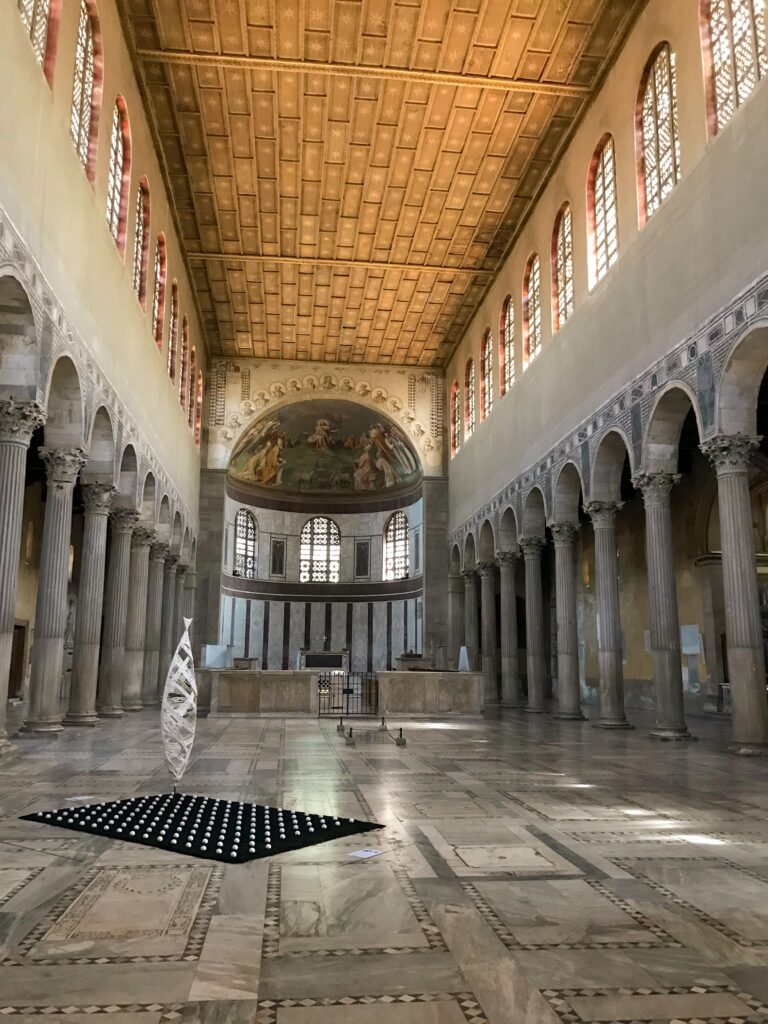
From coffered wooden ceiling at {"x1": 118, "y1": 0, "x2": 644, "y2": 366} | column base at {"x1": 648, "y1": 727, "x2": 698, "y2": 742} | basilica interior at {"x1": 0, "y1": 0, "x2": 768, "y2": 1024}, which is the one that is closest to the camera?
basilica interior at {"x1": 0, "y1": 0, "x2": 768, "y2": 1024}

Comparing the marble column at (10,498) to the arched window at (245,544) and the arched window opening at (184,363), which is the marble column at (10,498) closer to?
the arched window opening at (184,363)

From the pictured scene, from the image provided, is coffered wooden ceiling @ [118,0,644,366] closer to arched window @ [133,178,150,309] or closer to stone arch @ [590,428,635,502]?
arched window @ [133,178,150,309]

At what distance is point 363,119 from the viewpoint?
19.9 m

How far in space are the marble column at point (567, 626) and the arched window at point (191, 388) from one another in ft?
47.0

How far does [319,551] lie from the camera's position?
4109 cm

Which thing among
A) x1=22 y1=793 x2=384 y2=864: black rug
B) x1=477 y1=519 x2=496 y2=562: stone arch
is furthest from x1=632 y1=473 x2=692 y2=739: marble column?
x1=477 y1=519 x2=496 y2=562: stone arch

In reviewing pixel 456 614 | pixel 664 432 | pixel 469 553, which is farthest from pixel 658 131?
pixel 456 614

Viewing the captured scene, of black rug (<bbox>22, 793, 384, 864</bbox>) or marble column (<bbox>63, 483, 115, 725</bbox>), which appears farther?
marble column (<bbox>63, 483, 115, 725</bbox>)

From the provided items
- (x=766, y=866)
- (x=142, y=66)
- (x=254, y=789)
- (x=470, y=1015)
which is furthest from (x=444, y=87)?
(x=470, y=1015)

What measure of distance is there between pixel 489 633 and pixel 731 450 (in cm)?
1569

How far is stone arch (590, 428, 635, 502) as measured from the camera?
17859 mm

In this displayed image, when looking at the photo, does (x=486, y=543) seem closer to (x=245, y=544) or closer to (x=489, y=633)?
(x=489, y=633)

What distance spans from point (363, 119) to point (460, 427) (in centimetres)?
1430

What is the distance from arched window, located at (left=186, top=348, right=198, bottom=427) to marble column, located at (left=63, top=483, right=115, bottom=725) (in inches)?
463
